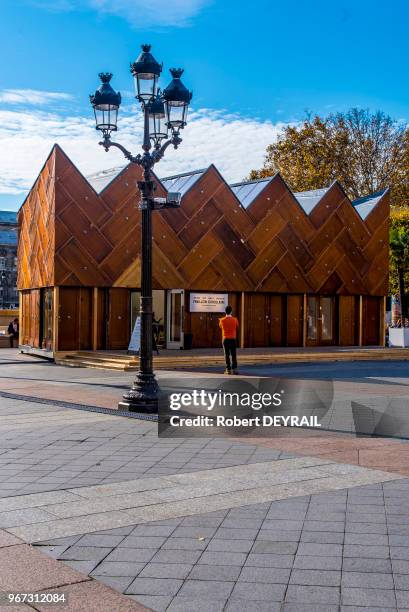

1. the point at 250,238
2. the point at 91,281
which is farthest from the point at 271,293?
the point at 91,281

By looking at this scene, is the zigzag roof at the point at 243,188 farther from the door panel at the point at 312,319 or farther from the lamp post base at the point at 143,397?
the lamp post base at the point at 143,397

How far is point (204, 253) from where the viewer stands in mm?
30031

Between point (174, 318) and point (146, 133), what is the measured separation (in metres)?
16.3

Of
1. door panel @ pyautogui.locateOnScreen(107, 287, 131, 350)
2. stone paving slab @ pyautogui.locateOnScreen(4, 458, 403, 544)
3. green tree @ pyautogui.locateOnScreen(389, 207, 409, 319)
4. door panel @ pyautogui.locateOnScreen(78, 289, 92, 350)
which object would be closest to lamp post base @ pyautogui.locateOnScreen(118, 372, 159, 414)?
stone paving slab @ pyautogui.locateOnScreen(4, 458, 403, 544)

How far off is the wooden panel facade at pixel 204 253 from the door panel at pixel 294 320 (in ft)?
0.14

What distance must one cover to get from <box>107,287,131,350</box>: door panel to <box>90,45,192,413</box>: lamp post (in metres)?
14.5

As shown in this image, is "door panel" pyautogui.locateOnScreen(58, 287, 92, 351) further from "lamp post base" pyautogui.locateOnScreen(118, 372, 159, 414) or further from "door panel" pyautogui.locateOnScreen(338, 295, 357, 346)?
"lamp post base" pyautogui.locateOnScreen(118, 372, 159, 414)

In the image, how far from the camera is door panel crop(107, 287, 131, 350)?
92.7 ft

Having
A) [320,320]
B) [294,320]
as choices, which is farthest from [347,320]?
[294,320]

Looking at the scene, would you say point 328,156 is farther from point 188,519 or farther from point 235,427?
point 188,519

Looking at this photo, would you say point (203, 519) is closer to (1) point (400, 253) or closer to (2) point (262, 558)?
(2) point (262, 558)

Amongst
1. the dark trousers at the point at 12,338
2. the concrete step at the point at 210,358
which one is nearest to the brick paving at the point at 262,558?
the concrete step at the point at 210,358

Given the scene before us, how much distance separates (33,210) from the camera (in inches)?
1206

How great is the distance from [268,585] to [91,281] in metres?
23.1
